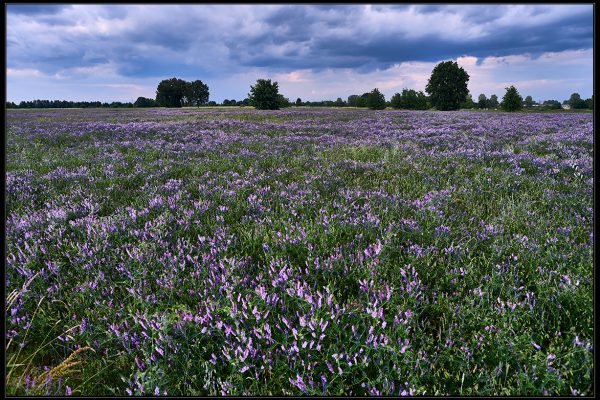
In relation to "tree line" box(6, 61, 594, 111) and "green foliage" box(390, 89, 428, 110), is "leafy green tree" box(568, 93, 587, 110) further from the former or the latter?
"green foliage" box(390, 89, 428, 110)

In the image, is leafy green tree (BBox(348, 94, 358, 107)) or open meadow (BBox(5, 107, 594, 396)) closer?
open meadow (BBox(5, 107, 594, 396))

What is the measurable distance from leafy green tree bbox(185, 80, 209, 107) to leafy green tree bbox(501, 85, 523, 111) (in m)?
Result: 64.4

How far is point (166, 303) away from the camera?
2473 mm

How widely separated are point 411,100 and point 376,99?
9136mm

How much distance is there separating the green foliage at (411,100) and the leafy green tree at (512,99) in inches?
808

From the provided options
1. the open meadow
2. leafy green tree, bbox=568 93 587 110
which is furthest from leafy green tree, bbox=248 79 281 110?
leafy green tree, bbox=568 93 587 110

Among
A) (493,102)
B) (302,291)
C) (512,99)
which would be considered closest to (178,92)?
(302,291)

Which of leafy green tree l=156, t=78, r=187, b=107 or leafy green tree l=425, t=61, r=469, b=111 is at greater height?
leafy green tree l=425, t=61, r=469, b=111

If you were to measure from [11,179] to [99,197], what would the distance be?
8.88ft

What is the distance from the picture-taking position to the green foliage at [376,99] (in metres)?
80.3

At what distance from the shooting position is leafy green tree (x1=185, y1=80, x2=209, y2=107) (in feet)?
209

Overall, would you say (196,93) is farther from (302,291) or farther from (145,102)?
(302,291)

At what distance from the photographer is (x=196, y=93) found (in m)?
68.1

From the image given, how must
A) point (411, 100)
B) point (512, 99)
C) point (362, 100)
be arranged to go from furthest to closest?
point (362, 100)
point (411, 100)
point (512, 99)
